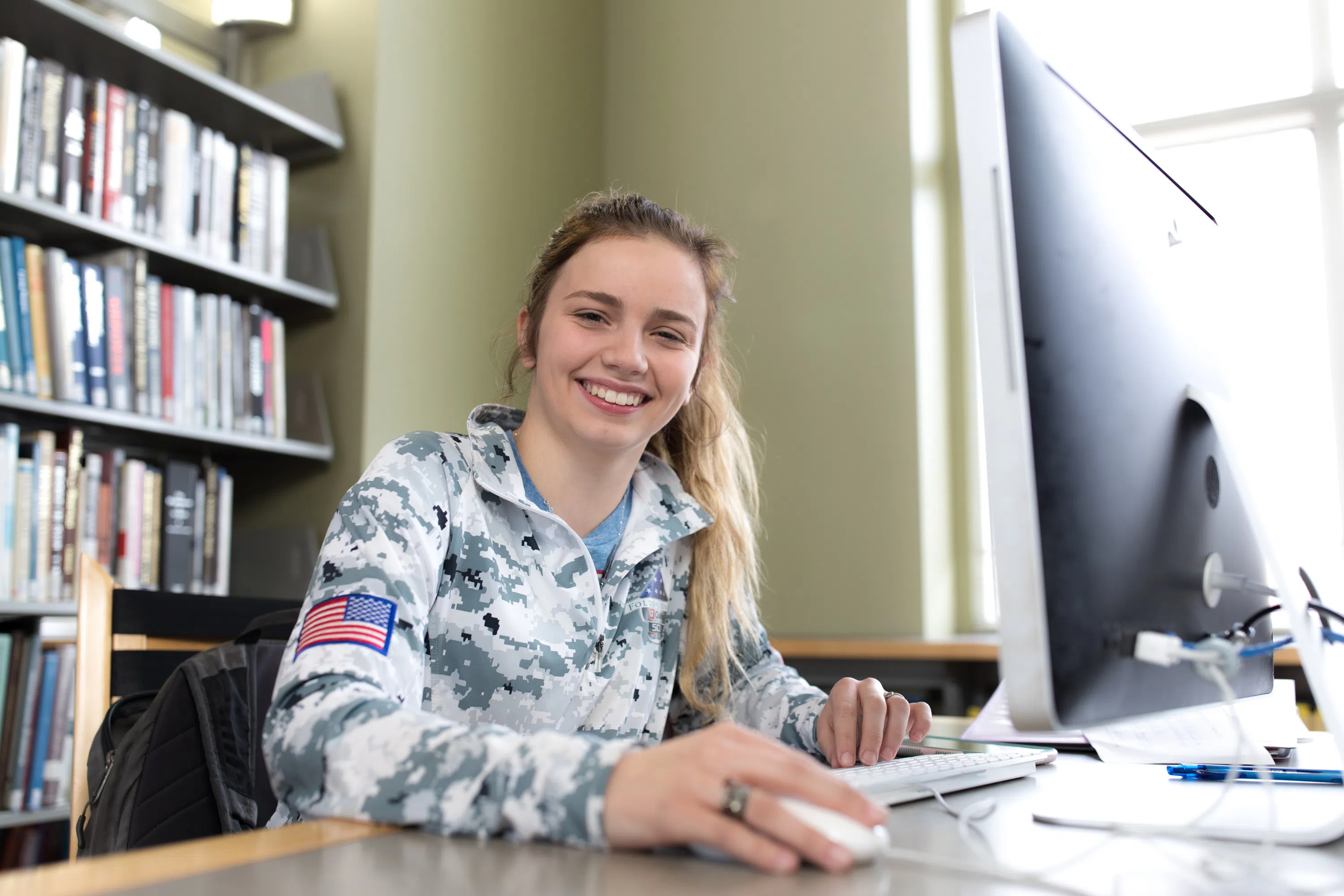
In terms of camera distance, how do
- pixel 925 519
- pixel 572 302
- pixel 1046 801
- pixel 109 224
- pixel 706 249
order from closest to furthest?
pixel 1046 801 < pixel 572 302 < pixel 706 249 < pixel 109 224 < pixel 925 519

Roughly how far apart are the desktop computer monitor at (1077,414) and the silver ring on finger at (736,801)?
0.14 metres

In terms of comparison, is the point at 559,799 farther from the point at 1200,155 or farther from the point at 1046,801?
the point at 1200,155

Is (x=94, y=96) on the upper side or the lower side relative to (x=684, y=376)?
upper

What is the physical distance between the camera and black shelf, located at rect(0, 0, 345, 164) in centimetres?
196

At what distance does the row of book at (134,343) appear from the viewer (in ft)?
6.17

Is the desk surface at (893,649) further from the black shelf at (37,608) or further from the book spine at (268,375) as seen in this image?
the black shelf at (37,608)

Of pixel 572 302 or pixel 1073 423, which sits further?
pixel 572 302

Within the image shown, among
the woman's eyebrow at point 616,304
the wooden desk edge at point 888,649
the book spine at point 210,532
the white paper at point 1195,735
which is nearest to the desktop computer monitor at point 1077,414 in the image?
the white paper at point 1195,735

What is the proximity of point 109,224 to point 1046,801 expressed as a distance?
1900mm

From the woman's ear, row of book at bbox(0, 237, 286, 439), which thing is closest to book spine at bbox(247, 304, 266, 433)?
row of book at bbox(0, 237, 286, 439)

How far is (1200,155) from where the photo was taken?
9.25 ft

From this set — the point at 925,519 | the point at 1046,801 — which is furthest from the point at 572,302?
the point at 925,519

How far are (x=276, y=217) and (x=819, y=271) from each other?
1.34 meters

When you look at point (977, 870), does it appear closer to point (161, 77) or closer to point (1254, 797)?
point (1254, 797)
